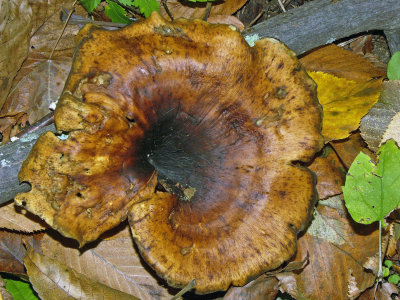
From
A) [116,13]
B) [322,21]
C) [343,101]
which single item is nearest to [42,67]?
[116,13]

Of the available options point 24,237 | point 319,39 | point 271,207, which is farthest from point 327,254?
point 24,237

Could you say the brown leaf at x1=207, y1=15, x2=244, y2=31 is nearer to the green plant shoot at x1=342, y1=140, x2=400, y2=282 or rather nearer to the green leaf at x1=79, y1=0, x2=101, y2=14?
the green leaf at x1=79, y1=0, x2=101, y2=14

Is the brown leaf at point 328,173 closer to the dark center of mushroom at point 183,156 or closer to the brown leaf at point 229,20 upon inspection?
the dark center of mushroom at point 183,156

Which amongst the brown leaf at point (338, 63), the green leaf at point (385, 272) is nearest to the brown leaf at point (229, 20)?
the brown leaf at point (338, 63)

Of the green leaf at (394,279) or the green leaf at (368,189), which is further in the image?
the green leaf at (394,279)

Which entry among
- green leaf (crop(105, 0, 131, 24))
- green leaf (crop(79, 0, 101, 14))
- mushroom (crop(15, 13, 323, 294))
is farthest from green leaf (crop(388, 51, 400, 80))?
green leaf (crop(79, 0, 101, 14))

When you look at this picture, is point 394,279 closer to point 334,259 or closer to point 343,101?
point 334,259

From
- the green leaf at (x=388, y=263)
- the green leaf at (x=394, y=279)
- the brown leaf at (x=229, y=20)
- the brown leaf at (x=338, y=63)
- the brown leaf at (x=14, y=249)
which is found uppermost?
the brown leaf at (x=229, y=20)
